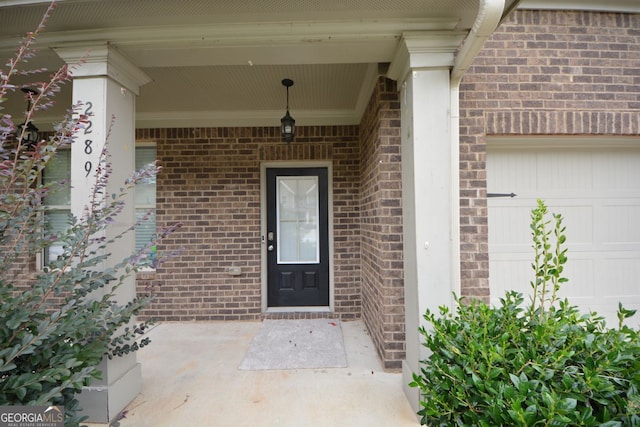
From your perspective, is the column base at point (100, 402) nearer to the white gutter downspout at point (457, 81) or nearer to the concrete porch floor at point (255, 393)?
the concrete porch floor at point (255, 393)

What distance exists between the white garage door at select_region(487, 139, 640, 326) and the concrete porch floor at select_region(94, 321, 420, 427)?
1.41m

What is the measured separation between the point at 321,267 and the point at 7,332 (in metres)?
3.22

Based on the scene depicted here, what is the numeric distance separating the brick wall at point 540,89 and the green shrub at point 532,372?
1.08m

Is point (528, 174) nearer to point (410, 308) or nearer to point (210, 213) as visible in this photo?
point (410, 308)

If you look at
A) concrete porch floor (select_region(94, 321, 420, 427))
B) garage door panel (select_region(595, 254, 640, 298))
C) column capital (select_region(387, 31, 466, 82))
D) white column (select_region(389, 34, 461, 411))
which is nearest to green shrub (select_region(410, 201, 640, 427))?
white column (select_region(389, 34, 461, 411))

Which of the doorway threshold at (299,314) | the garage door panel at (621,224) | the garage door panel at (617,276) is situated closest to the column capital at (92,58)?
the doorway threshold at (299,314)

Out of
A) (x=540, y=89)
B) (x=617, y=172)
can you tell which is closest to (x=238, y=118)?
(x=540, y=89)

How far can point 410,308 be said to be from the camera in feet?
7.82

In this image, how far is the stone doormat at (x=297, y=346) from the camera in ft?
9.57

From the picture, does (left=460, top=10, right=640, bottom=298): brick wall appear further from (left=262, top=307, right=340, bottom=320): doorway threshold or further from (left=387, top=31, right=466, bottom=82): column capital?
(left=262, top=307, right=340, bottom=320): doorway threshold

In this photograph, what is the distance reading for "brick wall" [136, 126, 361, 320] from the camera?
4.14 m

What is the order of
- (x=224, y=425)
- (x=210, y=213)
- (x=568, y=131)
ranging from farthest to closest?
(x=210, y=213), (x=568, y=131), (x=224, y=425)

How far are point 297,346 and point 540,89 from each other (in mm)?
3231

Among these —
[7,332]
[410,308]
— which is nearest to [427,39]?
[410,308]
